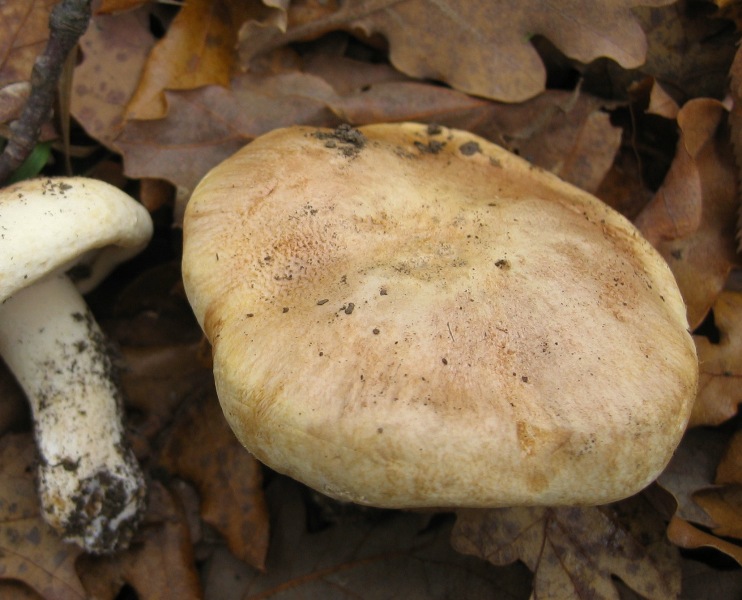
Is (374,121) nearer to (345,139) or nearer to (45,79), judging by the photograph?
(345,139)

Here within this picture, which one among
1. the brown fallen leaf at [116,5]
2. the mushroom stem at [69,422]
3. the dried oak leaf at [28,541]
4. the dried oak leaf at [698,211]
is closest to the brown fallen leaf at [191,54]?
the brown fallen leaf at [116,5]

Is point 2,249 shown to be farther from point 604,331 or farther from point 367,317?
point 604,331

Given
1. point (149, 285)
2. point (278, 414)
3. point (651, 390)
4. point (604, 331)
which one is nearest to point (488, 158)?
point (604, 331)

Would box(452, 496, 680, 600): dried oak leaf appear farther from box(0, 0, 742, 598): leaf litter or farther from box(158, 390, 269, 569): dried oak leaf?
box(158, 390, 269, 569): dried oak leaf

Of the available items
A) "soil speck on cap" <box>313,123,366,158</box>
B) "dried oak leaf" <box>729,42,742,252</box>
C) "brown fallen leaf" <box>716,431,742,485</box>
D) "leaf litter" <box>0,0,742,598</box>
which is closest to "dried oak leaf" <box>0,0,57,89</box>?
"leaf litter" <box>0,0,742,598</box>

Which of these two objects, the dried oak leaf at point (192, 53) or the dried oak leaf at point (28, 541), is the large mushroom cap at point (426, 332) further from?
the dried oak leaf at point (28, 541)

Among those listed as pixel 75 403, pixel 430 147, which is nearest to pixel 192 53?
pixel 430 147
